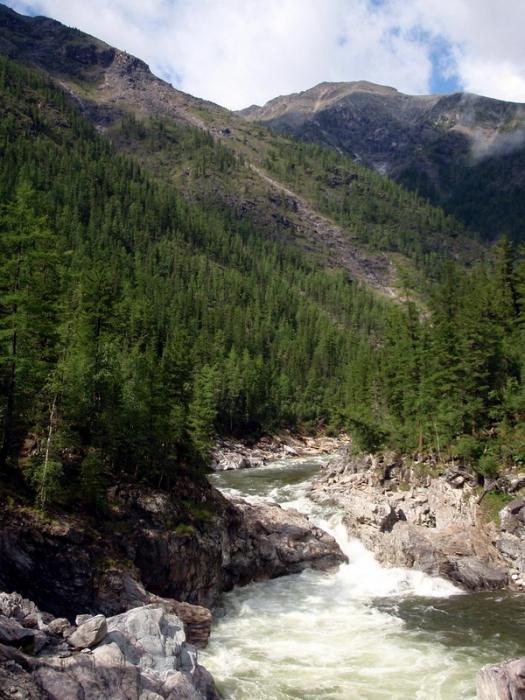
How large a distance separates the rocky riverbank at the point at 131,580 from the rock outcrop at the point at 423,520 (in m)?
4.23

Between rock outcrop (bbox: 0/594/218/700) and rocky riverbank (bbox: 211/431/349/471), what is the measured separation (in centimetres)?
5093

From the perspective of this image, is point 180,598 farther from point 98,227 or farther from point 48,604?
point 98,227

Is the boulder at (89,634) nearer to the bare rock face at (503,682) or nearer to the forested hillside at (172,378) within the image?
the forested hillside at (172,378)

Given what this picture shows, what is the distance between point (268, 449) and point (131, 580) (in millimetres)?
70802

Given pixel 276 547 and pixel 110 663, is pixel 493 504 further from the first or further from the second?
pixel 110 663

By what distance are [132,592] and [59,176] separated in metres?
181

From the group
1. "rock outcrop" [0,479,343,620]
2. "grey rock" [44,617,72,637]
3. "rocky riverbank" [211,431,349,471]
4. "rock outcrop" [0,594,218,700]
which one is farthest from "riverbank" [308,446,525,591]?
"rocky riverbank" [211,431,349,471]

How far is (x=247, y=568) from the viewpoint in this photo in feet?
115

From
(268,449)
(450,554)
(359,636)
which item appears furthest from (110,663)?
(268,449)

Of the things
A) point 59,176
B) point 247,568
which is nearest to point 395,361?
point 247,568

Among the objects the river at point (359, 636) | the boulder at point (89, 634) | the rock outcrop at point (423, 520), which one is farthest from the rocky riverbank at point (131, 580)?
the rock outcrop at point (423, 520)

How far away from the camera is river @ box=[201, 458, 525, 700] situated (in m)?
21.8

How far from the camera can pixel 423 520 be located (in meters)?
42.2

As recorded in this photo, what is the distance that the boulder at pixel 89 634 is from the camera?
15547 millimetres
